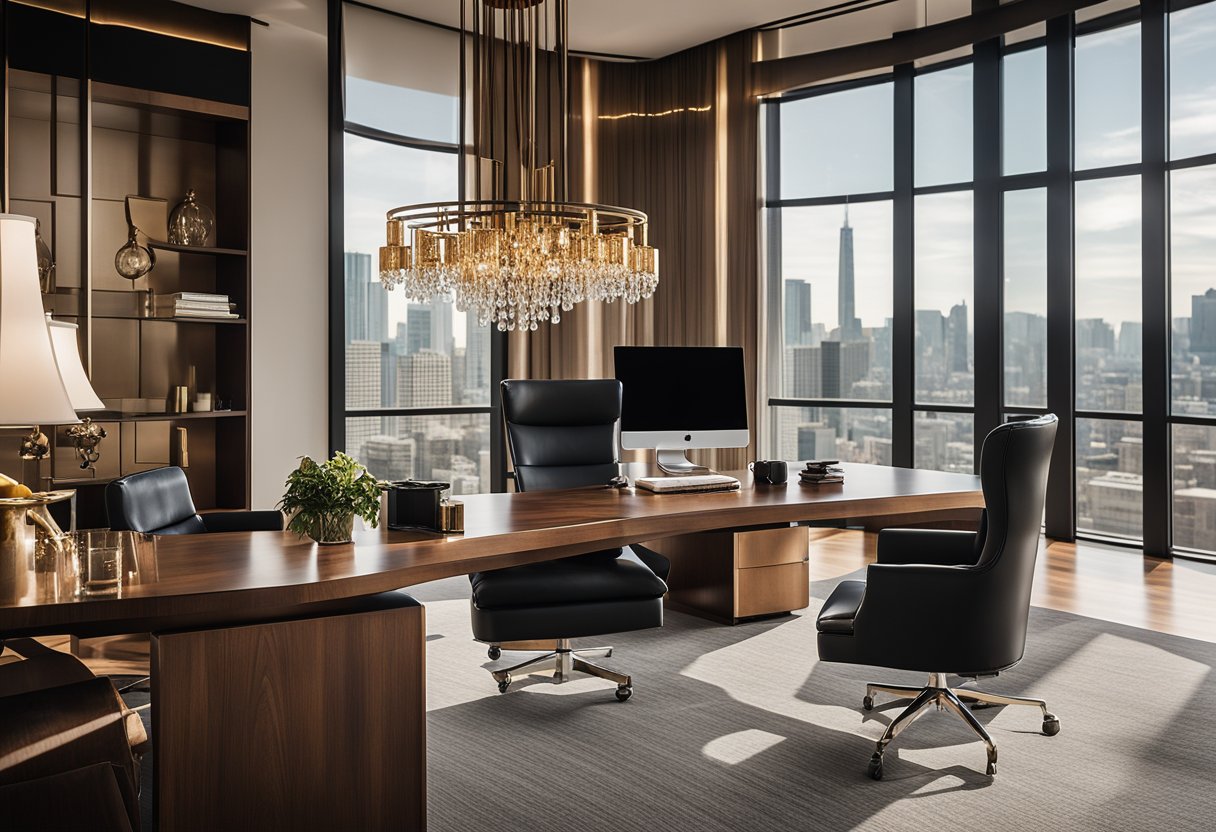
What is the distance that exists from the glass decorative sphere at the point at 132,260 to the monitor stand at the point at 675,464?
9.78 feet

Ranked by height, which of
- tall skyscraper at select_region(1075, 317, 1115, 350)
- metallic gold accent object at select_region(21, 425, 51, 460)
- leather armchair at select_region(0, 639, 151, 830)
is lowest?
leather armchair at select_region(0, 639, 151, 830)

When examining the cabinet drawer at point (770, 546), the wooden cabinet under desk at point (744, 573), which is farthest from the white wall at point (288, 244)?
the cabinet drawer at point (770, 546)

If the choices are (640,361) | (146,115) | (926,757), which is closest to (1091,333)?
(640,361)

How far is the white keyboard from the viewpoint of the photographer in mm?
3666

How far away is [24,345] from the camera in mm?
1900

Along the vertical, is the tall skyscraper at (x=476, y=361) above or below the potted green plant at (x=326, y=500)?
above

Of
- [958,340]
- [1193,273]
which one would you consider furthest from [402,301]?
[1193,273]

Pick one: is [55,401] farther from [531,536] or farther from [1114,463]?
[1114,463]

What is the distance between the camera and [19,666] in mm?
2395

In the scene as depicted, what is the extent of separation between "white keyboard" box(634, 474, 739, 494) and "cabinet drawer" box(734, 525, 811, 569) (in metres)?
0.77

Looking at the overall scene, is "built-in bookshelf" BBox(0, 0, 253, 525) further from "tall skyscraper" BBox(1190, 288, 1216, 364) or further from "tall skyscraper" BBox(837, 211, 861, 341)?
"tall skyscraper" BBox(1190, 288, 1216, 364)

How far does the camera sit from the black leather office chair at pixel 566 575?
10.8ft

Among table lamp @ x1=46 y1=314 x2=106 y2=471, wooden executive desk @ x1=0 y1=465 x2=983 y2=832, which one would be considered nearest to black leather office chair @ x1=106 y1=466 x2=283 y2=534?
wooden executive desk @ x1=0 y1=465 x2=983 y2=832

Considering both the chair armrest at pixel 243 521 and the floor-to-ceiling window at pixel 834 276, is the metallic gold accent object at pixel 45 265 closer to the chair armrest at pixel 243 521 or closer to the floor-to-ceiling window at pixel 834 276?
the chair armrest at pixel 243 521
